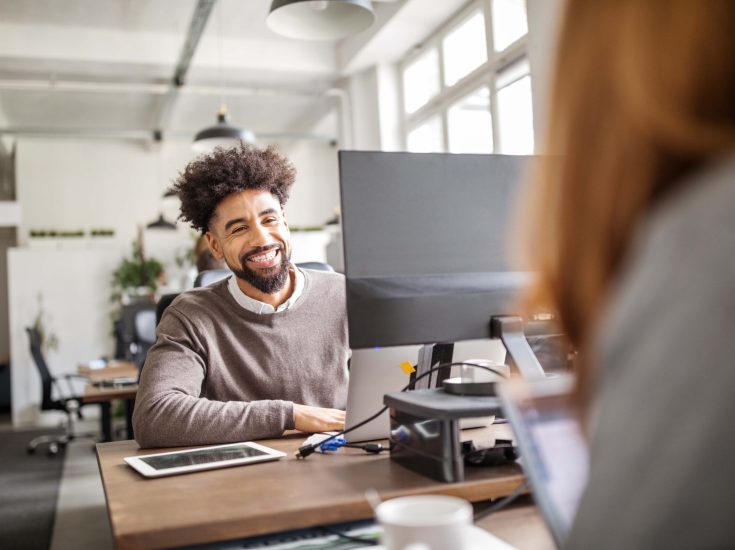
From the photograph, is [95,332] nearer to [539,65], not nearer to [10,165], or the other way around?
[10,165]

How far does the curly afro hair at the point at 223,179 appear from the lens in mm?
2014

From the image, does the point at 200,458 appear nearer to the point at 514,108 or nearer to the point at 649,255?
the point at 649,255

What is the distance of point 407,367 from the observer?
1346mm

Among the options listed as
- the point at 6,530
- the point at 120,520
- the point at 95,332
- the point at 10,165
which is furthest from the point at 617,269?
the point at 10,165

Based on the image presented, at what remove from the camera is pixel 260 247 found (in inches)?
76.6

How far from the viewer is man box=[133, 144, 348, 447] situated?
1.73 metres

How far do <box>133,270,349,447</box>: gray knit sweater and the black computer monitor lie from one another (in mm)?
502

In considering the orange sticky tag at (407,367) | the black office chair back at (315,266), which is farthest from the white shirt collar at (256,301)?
the orange sticky tag at (407,367)

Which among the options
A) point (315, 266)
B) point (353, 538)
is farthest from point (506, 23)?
point (353, 538)

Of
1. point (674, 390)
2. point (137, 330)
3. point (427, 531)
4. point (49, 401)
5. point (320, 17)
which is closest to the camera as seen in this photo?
point (674, 390)

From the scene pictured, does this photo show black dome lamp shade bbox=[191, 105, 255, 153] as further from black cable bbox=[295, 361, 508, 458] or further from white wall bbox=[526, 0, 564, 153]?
black cable bbox=[295, 361, 508, 458]

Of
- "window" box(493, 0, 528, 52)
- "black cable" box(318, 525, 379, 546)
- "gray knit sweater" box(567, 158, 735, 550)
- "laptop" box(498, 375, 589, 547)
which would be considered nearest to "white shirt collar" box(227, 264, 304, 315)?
"black cable" box(318, 525, 379, 546)

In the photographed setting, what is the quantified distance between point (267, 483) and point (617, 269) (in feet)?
2.48

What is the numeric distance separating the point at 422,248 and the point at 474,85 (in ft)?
18.2
